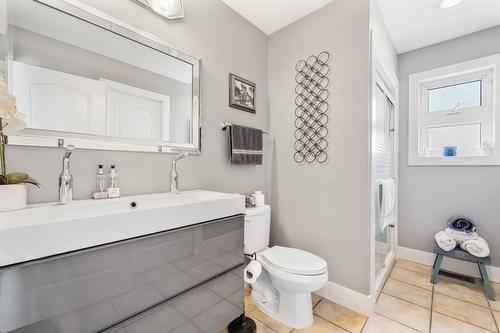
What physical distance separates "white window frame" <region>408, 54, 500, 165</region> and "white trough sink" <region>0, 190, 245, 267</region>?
2.42 meters

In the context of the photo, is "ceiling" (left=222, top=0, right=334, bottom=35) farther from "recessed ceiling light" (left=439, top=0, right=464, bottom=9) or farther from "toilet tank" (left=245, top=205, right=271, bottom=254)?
"toilet tank" (left=245, top=205, right=271, bottom=254)

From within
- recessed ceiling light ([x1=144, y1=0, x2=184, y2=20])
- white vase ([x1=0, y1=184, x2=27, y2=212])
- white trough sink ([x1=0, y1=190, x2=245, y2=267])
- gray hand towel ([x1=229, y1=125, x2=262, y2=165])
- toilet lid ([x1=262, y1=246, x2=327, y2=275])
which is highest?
recessed ceiling light ([x1=144, y1=0, x2=184, y2=20])

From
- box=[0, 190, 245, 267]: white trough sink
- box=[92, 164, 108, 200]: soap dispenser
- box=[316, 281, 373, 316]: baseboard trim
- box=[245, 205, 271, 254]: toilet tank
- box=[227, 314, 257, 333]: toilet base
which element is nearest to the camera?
box=[0, 190, 245, 267]: white trough sink

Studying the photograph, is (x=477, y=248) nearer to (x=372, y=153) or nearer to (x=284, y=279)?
(x=372, y=153)

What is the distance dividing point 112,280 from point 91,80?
999 millimetres

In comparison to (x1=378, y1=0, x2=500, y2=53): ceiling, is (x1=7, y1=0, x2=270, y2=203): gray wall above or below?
below

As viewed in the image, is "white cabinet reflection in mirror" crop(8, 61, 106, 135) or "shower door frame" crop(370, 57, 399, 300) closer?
"white cabinet reflection in mirror" crop(8, 61, 106, 135)

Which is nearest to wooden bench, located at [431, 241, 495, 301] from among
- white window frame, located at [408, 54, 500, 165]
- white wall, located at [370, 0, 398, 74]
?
white window frame, located at [408, 54, 500, 165]

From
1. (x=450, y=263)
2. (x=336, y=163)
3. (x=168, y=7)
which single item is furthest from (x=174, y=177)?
(x=450, y=263)

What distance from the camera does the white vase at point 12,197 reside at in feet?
2.63

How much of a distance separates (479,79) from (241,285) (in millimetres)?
2939

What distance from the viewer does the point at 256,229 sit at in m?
1.68

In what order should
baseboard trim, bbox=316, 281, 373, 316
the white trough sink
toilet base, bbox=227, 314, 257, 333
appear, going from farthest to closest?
baseboard trim, bbox=316, 281, 373, 316 → toilet base, bbox=227, 314, 257, 333 → the white trough sink

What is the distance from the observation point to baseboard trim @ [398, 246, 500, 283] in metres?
1.98
